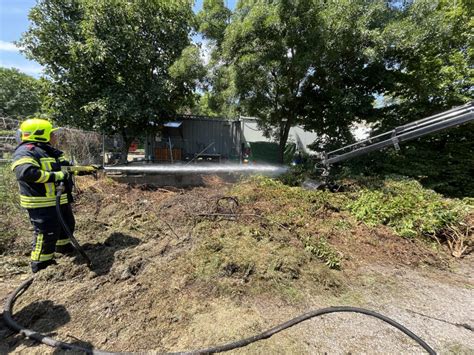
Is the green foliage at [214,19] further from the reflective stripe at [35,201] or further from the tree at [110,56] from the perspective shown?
the reflective stripe at [35,201]

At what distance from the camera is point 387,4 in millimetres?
7895

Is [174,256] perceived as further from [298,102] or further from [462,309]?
[298,102]

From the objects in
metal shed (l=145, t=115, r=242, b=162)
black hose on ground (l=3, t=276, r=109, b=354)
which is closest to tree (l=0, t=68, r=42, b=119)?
metal shed (l=145, t=115, r=242, b=162)

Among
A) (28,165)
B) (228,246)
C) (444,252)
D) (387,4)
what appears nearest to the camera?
(28,165)

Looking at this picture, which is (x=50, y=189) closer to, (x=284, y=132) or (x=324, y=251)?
(x=324, y=251)

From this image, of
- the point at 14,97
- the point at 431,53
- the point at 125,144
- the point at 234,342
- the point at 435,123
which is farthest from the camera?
the point at 14,97

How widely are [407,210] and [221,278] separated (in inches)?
163

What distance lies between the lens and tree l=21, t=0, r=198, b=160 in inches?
341

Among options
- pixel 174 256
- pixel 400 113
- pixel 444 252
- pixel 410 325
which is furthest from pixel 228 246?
pixel 400 113

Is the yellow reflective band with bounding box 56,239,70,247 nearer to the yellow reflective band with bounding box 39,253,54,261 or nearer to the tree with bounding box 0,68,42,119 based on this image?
the yellow reflective band with bounding box 39,253,54,261

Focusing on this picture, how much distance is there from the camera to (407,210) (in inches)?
185

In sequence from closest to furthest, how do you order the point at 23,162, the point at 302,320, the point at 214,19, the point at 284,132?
the point at 302,320, the point at 23,162, the point at 214,19, the point at 284,132

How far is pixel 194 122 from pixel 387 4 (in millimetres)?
10561

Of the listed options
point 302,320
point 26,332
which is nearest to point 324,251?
point 302,320
